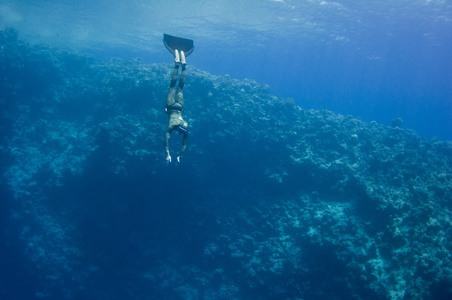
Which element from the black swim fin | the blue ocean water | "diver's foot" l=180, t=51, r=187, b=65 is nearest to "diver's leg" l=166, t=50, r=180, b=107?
"diver's foot" l=180, t=51, r=187, b=65

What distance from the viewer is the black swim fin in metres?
6.48

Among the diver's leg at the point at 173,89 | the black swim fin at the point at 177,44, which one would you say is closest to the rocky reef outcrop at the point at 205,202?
the diver's leg at the point at 173,89

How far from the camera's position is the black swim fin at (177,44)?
6480 millimetres

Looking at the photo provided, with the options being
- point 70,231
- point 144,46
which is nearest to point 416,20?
point 70,231

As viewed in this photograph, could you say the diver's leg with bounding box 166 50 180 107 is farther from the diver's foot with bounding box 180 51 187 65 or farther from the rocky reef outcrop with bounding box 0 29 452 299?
the rocky reef outcrop with bounding box 0 29 452 299

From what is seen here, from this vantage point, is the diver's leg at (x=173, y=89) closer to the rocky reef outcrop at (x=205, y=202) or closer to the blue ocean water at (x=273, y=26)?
the rocky reef outcrop at (x=205, y=202)

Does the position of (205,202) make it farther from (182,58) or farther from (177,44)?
(177,44)

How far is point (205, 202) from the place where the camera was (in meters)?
11.4

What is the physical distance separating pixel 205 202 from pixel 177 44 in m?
7.49

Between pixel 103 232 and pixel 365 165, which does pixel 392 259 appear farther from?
pixel 103 232

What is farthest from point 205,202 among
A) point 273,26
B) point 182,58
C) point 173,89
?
point 273,26

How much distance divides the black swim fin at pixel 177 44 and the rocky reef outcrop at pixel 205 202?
565 cm

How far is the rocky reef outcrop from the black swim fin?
18.5ft

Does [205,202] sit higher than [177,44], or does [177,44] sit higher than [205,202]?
[177,44]
